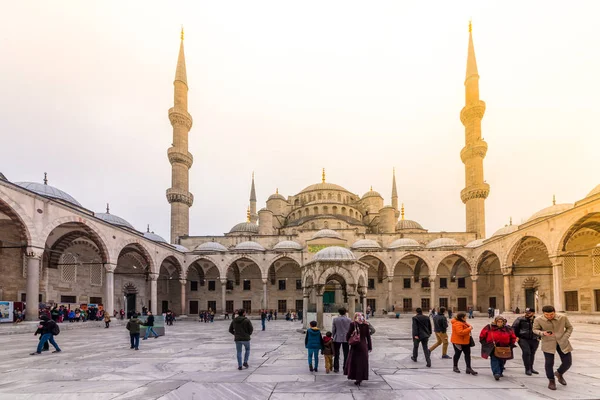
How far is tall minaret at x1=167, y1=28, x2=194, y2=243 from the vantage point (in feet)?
119

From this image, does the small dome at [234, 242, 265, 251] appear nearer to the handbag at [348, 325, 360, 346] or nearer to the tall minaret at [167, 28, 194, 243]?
the tall minaret at [167, 28, 194, 243]

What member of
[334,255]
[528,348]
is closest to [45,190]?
[334,255]

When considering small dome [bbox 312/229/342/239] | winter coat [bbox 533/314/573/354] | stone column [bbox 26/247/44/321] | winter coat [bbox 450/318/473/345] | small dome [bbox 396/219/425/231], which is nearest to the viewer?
winter coat [bbox 533/314/573/354]

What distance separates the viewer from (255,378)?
6262mm

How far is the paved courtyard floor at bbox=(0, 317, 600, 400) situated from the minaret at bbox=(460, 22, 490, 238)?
28467mm

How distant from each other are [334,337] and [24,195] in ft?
46.9

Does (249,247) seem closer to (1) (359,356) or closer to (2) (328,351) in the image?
(2) (328,351)

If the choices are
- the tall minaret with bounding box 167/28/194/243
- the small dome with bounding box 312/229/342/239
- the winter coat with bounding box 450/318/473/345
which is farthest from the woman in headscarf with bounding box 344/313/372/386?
the tall minaret with bounding box 167/28/194/243

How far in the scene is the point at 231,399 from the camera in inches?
199

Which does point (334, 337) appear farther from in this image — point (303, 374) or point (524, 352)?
point (524, 352)

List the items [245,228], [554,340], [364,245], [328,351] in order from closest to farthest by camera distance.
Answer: [554,340]
[328,351]
[364,245]
[245,228]

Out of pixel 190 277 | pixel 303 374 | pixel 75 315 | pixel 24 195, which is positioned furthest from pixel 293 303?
pixel 303 374

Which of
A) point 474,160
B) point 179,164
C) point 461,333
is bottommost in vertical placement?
point 461,333

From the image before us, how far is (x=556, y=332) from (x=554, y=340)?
0.13 metres
